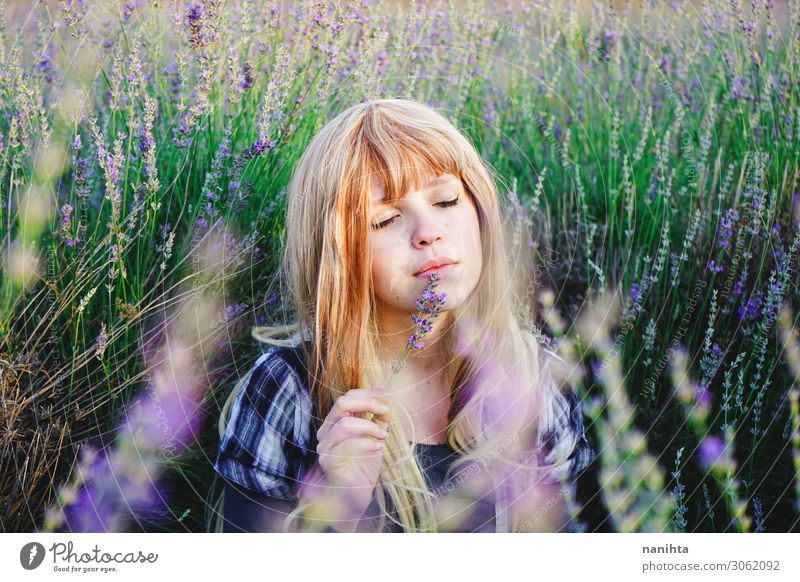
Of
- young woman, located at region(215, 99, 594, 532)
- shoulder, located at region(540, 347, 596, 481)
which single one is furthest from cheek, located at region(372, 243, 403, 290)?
shoulder, located at region(540, 347, 596, 481)

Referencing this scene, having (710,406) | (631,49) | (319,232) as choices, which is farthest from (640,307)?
(631,49)

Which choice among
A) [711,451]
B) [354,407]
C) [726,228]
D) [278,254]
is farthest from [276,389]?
[726,228]

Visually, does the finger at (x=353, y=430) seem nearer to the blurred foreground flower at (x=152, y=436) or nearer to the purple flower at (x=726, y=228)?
the blurred foreground flower at (x=152, y=436)

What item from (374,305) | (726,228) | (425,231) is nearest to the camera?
(425,231)

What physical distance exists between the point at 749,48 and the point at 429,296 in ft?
3.30

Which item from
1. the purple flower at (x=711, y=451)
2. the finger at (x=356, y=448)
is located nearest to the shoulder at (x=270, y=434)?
the finger at (x=356, y=448)

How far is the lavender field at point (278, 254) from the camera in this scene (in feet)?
4.71

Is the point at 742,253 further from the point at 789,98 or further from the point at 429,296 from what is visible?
the point at 429,296

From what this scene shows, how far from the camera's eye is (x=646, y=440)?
154cm

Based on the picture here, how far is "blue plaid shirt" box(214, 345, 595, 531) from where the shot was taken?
4.59 ft

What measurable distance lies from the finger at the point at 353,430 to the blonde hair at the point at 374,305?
107 mm

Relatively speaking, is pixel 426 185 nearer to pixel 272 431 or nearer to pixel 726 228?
pixel 272 431

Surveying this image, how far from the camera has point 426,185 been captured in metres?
1.30

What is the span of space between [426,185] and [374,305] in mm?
234
